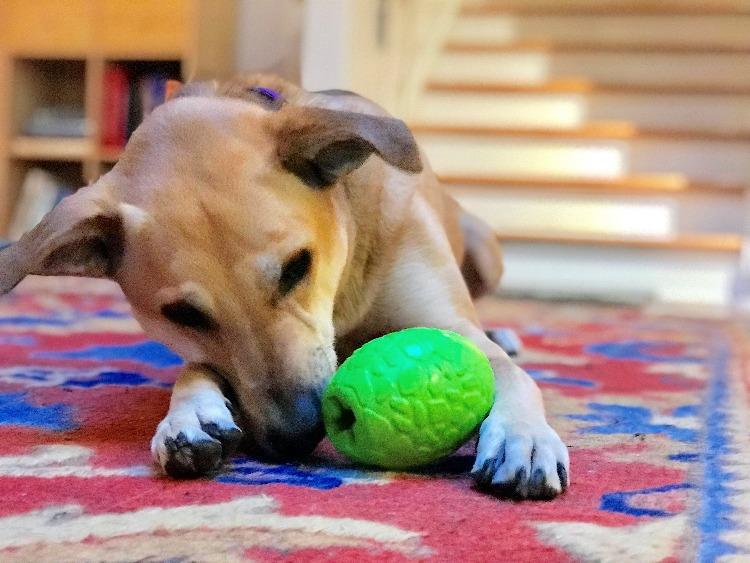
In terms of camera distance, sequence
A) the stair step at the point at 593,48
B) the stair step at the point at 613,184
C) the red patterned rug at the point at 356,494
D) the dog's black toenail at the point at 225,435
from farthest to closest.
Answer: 1. the stair step at the point at 593,48
2. the stair step at the point at 613,184
3. the dog's black toenail at the point at 225,435
4. the red patterned rug at the point at 356,494

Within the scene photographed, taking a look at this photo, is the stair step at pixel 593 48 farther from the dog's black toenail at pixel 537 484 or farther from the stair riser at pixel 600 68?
the dog's black toenail at pixel 537 484

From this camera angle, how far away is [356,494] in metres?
1.05

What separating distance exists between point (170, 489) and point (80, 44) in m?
4.39

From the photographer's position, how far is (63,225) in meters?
1.28

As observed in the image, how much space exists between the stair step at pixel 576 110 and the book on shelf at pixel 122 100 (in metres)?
1.48

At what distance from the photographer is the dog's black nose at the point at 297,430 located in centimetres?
119

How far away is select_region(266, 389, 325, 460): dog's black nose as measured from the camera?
46.9 inches

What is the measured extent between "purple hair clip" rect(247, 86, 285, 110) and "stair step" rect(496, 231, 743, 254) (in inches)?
119

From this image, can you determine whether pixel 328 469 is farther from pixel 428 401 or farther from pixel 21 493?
pixel 21 493

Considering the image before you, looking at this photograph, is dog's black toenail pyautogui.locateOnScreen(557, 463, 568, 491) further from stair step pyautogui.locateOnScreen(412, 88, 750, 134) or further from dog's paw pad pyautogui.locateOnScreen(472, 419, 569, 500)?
stair step pyautogui.locateOnScreen(412, 88, 750, 134)

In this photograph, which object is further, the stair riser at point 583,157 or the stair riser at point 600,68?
the stair riser at point 600,68

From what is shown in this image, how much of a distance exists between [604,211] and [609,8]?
1254 mm

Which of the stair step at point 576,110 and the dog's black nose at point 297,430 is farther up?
the stair step at point 576,110

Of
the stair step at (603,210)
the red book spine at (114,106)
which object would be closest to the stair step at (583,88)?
the stair step at (603,210)
